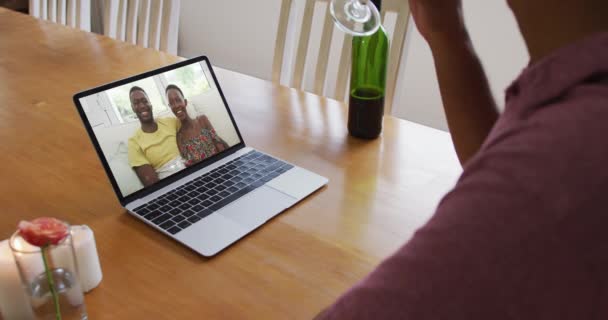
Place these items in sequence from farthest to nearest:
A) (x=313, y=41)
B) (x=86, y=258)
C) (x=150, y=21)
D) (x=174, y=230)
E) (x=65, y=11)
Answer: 1. (x=313, y=41)
2. (x=65, y=11)
3. (x=150, y=21)
4. (x=174, y=230)
5. (x=86, y=258)

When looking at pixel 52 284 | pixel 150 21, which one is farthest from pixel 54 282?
pixel 150 21

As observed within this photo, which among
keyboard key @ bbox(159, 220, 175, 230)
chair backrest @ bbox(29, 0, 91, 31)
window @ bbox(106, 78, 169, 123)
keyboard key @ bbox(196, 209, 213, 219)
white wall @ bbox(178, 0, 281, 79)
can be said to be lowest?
white wall @ bbox(178, 0, 281, 79)

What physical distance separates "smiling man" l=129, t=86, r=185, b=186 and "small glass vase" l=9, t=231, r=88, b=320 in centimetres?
25

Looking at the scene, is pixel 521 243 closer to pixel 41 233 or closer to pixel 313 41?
pixel 41 233

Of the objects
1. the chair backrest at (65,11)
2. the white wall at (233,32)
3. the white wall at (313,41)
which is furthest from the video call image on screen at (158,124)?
the white wall at (233,32)

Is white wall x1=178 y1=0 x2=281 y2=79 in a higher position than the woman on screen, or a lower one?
lower

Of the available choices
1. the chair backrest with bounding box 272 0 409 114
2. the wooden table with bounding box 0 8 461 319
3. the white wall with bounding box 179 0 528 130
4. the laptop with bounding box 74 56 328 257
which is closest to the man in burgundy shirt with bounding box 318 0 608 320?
the wooden table with bounding box 0 8 461 319

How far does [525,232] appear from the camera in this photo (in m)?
0.33

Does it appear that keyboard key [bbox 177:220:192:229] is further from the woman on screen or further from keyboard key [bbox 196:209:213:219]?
the woman on screen

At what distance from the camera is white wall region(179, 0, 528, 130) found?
2303 mm

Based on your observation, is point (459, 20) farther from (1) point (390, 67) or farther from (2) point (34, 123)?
(2) point (34, 123)

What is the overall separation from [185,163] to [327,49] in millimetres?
714

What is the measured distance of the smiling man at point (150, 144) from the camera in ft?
3.03

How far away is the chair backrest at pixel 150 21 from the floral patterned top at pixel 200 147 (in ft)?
3.30
